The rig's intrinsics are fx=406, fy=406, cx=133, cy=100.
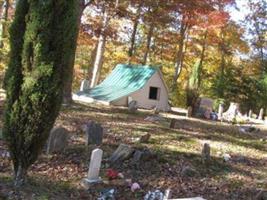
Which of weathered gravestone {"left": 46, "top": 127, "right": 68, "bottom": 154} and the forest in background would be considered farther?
the forest in background

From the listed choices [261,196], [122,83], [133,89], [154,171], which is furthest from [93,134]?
[122,83]

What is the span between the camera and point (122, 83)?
73.2 ft

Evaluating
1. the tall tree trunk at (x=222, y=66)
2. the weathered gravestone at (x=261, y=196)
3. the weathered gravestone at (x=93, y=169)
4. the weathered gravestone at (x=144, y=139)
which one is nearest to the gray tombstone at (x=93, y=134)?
the weathered gravestone at (x=144, y=139)

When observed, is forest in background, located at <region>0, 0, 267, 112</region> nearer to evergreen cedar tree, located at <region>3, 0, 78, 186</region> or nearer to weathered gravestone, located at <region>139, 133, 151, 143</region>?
weathered gravestone, located at <region>139, 133, 151, 143</region>

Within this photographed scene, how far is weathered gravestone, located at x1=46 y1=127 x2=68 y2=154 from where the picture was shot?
7.54 m

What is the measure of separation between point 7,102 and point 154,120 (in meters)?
9.58

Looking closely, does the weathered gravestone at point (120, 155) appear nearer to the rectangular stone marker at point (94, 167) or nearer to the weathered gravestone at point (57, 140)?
the weathered gravestone at point (57, 140)

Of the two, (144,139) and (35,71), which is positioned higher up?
(35,71)

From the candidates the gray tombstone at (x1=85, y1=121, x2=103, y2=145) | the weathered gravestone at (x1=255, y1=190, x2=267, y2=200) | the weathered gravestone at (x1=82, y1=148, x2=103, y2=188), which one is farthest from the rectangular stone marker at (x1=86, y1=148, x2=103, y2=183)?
the weathered gravestone at (x1=255, y1=190, x2=267, y2=200)

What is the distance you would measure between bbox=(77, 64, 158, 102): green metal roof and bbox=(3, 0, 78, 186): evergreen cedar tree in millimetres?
14441

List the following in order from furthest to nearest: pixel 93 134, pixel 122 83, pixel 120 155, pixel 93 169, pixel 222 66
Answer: pixel 222 66 → pixel 122 83 → pixel 93 134 → pixel 120 155 → pixel 93 169

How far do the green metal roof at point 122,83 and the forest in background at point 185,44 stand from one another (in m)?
1.06

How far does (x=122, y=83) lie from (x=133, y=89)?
4.35 feet

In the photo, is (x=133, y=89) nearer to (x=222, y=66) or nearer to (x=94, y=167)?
(x=222, y=66)
